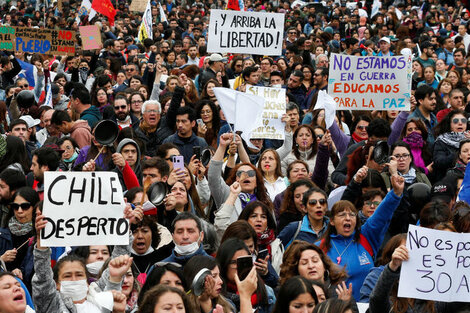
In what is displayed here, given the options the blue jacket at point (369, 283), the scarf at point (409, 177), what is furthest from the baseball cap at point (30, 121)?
the blue jacket at point (369, 283)

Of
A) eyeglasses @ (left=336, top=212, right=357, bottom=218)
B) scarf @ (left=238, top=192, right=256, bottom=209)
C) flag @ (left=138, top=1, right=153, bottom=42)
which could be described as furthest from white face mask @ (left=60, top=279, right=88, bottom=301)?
flag @ (left=138, top=1, right=153, bottom=42)

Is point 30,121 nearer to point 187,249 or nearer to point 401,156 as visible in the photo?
point 401,156

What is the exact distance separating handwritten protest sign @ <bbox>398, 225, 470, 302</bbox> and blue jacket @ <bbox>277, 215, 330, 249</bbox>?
167 cm

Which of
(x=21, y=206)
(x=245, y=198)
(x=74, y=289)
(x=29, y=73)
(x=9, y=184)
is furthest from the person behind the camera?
(x=29, y=73)

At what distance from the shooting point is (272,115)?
10.6m

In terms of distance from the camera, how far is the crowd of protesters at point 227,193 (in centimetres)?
590

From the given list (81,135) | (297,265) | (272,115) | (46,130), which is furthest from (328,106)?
(297,265)

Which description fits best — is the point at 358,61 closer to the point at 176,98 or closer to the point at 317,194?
the point at 176,98

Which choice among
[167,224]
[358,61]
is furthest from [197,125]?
[167,224]

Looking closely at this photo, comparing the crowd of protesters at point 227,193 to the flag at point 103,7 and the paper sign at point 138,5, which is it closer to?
the flag at point 103,7

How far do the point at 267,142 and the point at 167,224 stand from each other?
11.2ft

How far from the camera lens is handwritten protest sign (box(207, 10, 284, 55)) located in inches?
525

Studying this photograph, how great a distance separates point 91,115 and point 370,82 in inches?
122

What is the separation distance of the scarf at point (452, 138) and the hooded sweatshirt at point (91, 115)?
380 cm
